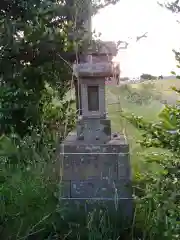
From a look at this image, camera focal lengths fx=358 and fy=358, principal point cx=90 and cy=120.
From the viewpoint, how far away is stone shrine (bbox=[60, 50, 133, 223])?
2.82 metres

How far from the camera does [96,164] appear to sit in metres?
2.85

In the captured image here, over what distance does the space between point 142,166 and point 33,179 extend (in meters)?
0.94

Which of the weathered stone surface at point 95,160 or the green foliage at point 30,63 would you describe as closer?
the weathered stone surface at point 95,160

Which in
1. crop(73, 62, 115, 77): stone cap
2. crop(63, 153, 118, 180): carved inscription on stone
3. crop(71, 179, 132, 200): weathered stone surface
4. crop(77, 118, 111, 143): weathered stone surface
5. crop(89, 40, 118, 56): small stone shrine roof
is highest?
crop(89, 40, 118, 56): small stone shrine roof

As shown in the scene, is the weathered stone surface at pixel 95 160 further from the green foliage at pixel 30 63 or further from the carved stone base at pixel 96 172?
the green foliage at pixel 30 63

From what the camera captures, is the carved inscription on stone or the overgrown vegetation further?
the carved inscription on stone

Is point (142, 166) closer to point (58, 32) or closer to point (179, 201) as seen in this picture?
point (179, 201)

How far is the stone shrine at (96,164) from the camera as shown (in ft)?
9.25

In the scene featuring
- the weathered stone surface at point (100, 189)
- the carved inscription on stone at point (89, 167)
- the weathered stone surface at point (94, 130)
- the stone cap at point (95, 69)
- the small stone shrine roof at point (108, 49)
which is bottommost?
the weathered stone surface at point (100, 189)

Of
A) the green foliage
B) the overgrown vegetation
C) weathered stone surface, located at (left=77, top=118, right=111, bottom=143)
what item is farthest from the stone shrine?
the green foliage

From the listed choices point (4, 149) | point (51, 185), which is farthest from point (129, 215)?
point (4, 149)

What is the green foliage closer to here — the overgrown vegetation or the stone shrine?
the overgrown vegetation

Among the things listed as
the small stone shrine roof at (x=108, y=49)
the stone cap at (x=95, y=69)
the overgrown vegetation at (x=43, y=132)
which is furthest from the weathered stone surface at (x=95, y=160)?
the small stone shrine roof at (x=108, y=49)

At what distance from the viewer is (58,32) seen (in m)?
3.97
